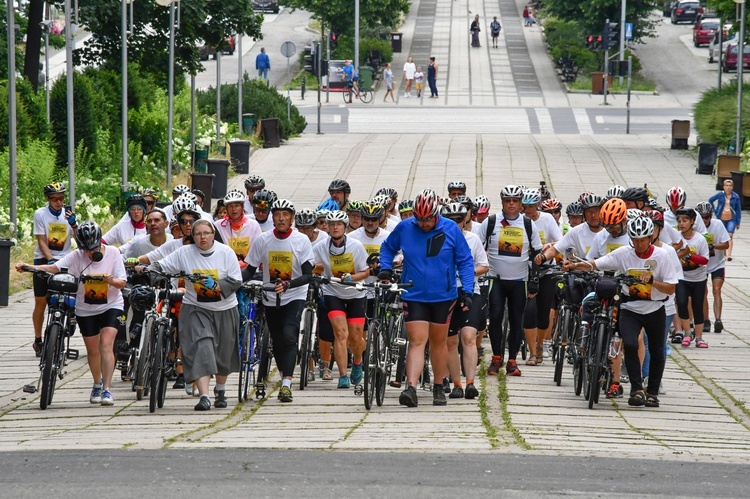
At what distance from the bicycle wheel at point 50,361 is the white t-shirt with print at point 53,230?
11.0ft

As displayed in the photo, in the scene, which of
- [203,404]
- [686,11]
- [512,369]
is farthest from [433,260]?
A: [686,11]

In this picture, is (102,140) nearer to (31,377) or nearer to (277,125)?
(277,125)

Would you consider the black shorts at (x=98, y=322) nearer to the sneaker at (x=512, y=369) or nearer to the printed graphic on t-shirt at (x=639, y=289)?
the sneaker at (x=512, y=369)

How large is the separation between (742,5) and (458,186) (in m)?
22.2

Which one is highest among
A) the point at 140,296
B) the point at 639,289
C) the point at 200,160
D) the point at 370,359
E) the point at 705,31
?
the point at 705,31

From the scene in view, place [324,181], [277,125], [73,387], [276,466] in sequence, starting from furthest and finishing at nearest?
[277,125], [324,181], [73,387], [276,466]

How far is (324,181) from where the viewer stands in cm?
3422

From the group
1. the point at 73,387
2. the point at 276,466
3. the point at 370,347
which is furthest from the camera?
the point at 73,387

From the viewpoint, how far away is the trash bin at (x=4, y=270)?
60.8ft

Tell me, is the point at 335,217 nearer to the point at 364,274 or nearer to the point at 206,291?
the point at 364,274

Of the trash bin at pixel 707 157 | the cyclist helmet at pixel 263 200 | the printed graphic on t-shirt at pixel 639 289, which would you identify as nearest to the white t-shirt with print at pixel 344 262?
the cyclist helmet at pixel 263 200

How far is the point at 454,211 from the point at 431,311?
141cm

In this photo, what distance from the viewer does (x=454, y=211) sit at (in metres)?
13.0

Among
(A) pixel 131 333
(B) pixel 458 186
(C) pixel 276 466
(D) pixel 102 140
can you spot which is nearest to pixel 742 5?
(D) pixel 102 140
